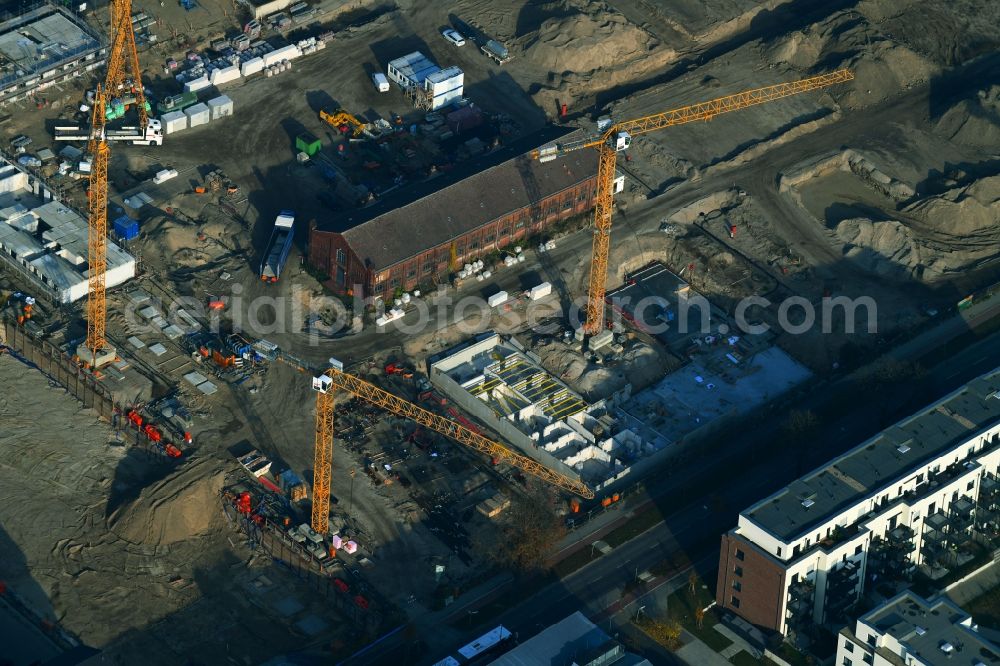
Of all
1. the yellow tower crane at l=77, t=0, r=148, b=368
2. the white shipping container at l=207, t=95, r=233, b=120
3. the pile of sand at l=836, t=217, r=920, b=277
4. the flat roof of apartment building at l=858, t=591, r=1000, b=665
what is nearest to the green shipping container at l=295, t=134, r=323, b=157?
the white shipping container at l=207, t=95, r=233, b=120

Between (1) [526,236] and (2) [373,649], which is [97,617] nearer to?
(2) [373,649]

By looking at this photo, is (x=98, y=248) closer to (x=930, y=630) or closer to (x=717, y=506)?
(x=717, y=506)

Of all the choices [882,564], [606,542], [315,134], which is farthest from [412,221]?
[882,564]

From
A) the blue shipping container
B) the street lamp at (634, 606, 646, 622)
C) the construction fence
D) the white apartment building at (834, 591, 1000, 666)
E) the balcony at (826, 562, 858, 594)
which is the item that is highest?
the blue shipping container

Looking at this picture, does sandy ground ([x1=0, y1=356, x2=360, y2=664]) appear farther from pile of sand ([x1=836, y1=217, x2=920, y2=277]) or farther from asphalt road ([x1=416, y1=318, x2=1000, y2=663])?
pile of sand ([x1=836, y1=217, x2=920, y2=277])

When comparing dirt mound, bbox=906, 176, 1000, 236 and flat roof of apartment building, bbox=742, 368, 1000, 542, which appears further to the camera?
dirt mound, bbox=906, 176, 1000, 236

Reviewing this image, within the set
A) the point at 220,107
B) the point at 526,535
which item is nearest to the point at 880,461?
the point at 526,535
